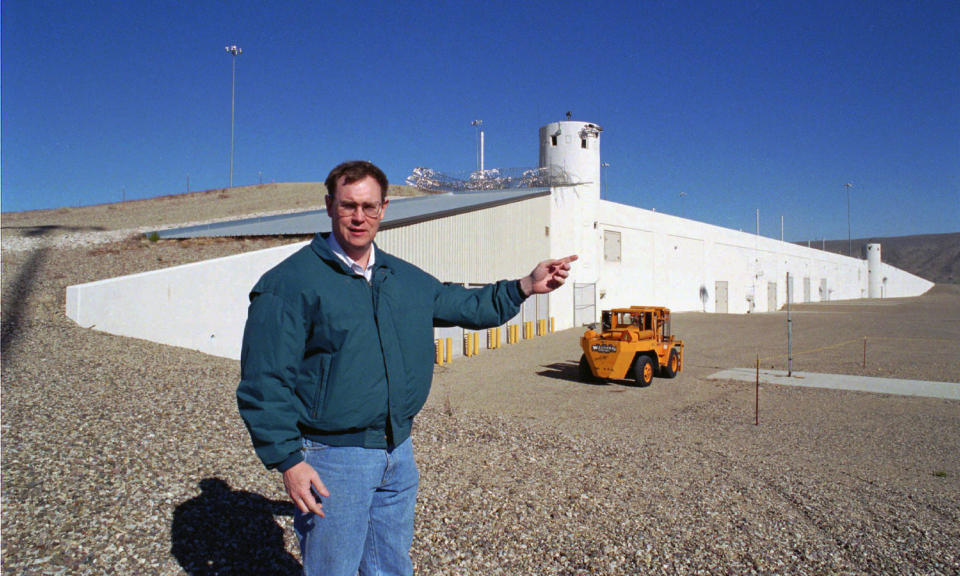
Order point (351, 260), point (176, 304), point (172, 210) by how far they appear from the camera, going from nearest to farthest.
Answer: point (351, 260)
point (176, 304)
point (172, 210)

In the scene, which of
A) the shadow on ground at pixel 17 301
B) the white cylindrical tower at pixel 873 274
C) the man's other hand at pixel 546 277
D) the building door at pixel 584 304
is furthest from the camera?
the white cylindrical tower at pixel 873 274

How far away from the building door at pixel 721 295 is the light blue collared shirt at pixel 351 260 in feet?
135

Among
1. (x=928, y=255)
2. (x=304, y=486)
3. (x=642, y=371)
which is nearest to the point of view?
(x=304, y=486)

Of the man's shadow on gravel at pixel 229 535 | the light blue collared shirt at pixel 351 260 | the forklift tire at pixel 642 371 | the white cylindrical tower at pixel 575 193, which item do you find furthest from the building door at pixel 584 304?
the light blue collared shirt at pixel 351 260

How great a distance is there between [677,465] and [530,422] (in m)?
2.94

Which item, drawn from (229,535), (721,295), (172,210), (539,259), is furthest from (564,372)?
(172,210)

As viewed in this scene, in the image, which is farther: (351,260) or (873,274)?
(873,274)

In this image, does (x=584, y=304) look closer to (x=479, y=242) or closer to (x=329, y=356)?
(x=479, y=242)

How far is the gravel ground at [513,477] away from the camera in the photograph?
14.5ft

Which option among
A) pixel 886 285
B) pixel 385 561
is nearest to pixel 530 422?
pixel 385 561

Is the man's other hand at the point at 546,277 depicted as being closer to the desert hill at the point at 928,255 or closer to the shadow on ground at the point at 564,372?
the shadow on ground at the point at 564,372

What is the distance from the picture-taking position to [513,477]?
21.0ft

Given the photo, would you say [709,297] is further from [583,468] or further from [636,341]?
[583,468]

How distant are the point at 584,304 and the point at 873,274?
6612 cm
